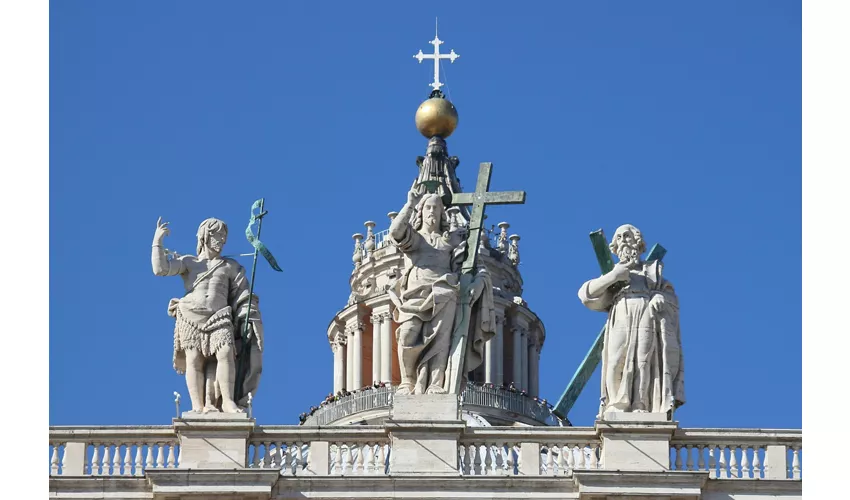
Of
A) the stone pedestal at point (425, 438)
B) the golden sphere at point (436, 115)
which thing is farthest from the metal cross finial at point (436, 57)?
the stone pedestal at point (425, 438)

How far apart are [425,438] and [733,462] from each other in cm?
407

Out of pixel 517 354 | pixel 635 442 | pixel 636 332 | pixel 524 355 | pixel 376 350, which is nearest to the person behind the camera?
pixel 635 442

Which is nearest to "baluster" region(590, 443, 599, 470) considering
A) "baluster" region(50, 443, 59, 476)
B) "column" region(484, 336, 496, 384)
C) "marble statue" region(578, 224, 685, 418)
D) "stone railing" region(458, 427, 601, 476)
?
"stone railing" region(458, 427, 601, 476)

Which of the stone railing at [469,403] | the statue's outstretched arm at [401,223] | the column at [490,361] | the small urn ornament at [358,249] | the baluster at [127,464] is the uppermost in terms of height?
the small urn ornament at [358,249]

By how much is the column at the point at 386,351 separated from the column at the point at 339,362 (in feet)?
6.34

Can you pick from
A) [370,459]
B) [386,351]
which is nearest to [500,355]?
[386,351]

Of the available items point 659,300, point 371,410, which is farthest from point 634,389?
point 371,410

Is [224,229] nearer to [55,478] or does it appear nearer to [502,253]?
[55,478]

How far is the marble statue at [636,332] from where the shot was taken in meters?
50.2

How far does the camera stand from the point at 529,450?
49.6 metres

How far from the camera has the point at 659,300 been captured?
167 ft

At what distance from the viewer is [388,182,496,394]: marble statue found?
50812 millimetres

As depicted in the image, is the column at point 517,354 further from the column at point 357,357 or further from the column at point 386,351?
the column at point 357,357

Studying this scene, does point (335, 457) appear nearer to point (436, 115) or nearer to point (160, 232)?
point (160, 232)
